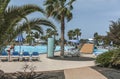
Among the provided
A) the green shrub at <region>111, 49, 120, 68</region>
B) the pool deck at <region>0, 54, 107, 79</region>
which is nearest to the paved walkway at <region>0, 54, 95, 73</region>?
the pool deck at <region>0, 54, 107, 79</region>

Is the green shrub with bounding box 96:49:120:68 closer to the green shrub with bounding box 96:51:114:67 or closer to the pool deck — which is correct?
the green shrub with bounding box 96:51:114:67

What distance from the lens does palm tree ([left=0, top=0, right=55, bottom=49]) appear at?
12250mm

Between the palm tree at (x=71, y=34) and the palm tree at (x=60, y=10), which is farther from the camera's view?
the palm tree at (x=71, y=34)

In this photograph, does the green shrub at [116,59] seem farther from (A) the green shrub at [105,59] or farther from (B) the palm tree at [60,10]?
(B) the palm tree at [60,10]

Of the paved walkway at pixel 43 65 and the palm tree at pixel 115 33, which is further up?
the palm tree at pixel 115 33

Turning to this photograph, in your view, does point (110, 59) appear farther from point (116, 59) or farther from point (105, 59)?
point (116, 59)

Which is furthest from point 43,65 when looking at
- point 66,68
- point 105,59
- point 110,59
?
point 110,59

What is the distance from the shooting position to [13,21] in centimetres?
1278

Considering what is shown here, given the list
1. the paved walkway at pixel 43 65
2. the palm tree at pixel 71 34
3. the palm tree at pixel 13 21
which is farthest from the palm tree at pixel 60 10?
the palm tree at pixel 71 34

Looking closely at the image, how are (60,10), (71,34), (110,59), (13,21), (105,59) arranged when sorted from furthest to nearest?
(71,34)
(60,10)
(105,59)
(110,59)
(13,21)

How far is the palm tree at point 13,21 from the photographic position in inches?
482

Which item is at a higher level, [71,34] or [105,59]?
[71,34]

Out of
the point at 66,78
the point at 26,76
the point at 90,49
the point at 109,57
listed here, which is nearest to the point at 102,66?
the point at 109,57

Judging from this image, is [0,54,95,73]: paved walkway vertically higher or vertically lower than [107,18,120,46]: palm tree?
lower
